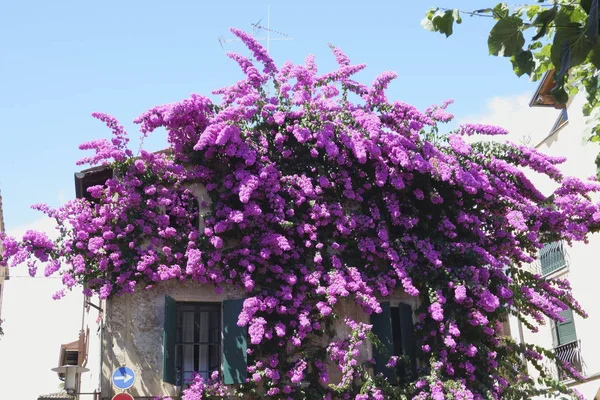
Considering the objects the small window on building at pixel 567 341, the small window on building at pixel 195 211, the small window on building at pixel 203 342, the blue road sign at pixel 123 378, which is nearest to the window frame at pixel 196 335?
the small window on building at pixel 203 342

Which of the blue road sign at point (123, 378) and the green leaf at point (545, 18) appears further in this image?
the blue road sign at point (123, 378)

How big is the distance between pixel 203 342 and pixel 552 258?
10.5 metres

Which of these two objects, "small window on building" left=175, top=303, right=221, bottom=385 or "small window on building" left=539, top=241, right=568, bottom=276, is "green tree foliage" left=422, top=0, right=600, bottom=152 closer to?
"small window on building" left=175, top=303, right=221, bottom=385

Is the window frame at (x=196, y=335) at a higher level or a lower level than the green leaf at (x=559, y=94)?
lower

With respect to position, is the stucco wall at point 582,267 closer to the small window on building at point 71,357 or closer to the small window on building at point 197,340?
the small window on building at point 197,340

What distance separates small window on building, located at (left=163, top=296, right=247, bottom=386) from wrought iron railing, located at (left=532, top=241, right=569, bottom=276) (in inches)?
381

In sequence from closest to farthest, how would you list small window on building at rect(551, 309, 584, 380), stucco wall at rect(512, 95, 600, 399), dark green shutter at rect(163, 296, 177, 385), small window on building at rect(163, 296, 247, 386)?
dark green shutter at rect(163, 296, 177, 385) < small window on building at rect(163, 296, 247, 386) < stucco wall at rect(512, 95, 600, 399) < small window on building at rect(551, 309, 584, 380)

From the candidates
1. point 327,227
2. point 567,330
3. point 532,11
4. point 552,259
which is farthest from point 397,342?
point 532,11

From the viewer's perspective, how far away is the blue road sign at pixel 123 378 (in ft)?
42.0

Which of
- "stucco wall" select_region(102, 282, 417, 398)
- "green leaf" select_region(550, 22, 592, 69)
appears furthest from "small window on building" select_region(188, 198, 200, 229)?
"green leaf" select_region(550, 22, 592, 69)

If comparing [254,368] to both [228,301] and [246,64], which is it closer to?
[228,301]

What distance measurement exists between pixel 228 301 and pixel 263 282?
70 centimetres

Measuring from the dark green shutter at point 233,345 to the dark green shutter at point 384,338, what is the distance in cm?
241

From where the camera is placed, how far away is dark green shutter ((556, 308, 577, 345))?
19.2 meters
